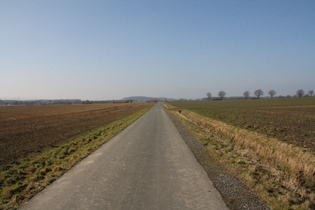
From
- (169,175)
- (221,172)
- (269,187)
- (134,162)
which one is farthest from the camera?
(134,162)

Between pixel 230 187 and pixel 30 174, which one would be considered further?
pixel 30 174

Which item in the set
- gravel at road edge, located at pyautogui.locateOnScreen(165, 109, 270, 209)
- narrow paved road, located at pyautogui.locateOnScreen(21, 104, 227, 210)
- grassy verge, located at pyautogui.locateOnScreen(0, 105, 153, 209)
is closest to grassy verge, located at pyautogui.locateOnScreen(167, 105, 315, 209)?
gravel at road edge, located at pyautogui.locateOnScreen(165, 109, 270, 209)

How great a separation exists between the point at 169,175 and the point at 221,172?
1.82 meters

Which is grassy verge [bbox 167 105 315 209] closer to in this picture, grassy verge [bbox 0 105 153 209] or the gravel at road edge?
the gravel at road edge

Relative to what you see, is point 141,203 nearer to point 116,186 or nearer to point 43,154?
point 116,186

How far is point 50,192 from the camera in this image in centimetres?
552

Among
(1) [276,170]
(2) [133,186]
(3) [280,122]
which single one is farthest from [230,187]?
(3) [280,122]

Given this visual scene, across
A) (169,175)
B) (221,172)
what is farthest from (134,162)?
(221,172)

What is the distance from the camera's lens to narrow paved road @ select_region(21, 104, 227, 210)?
4711 millimetres

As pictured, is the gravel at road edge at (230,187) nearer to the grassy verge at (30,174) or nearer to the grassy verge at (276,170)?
the grassy verge at (276,170)

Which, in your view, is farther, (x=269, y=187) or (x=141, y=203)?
(x=269, y=187)

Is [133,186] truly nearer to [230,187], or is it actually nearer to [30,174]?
[230,187]

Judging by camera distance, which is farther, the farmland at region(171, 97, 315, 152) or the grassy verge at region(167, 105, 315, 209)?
the farmland at region(171, 97, 315, 152)

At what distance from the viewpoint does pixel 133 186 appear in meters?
5.66
